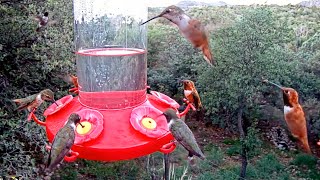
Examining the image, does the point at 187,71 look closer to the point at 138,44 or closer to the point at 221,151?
the point at 221,151

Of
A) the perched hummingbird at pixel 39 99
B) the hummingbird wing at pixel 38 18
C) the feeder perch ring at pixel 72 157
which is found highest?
the hummingbird wing at pixel 38 18

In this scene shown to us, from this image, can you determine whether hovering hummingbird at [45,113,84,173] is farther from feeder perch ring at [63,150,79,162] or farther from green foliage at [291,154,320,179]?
green foliage at [291,154,320,179]

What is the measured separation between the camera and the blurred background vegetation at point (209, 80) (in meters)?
4.27

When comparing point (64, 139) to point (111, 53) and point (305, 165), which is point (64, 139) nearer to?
point (111, 53)

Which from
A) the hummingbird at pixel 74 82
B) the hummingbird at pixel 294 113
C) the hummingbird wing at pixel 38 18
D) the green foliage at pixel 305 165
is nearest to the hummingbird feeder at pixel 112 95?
the hummingbird at pixel 74 82

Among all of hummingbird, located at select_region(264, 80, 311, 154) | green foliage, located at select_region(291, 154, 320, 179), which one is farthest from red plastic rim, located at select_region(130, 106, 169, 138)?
green foliage, located at select_region(291, 154, 320, 179)

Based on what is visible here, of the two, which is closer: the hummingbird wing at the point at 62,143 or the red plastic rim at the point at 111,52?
the hummingbird wing at the point at 62,143

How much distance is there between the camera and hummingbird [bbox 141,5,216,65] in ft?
6.35

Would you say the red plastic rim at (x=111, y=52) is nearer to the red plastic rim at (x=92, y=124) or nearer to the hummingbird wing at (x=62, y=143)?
the red plastic rim at (x=92, y=124)

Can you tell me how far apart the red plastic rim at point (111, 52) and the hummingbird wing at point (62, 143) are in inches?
19.9

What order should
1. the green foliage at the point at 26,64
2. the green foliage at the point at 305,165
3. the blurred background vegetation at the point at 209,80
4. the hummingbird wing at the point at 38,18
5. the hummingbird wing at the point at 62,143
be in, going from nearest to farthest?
1. the hummingbird wing at the point at 62,143
2. the hummingbird wing at the point at 38,18
3. the green foliage at the point at 26,64
4. the blurred background vegetation at the point at 209,80
5. the green foliage at the point at 305,165

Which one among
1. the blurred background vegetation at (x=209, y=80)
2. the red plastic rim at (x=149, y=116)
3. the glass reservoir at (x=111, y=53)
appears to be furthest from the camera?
the blurred background vegetation at (x=209, y=80)

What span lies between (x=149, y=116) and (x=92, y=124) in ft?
0.86

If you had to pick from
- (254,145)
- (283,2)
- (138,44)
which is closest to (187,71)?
(254,145)
